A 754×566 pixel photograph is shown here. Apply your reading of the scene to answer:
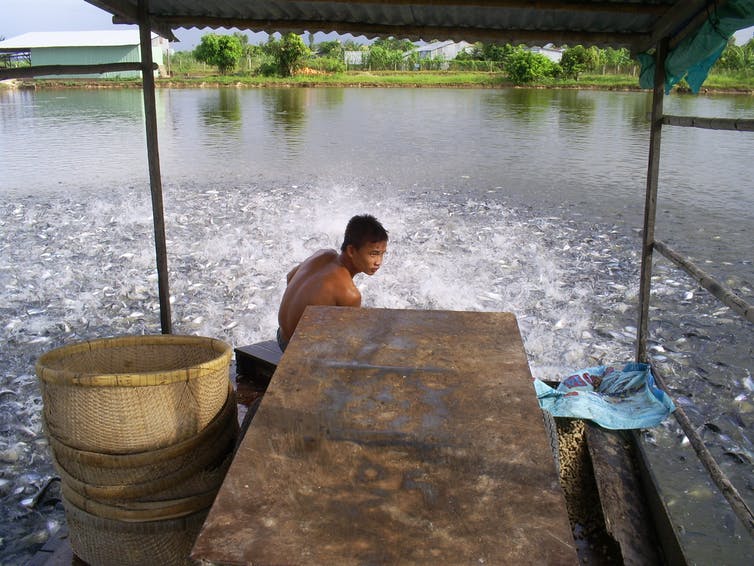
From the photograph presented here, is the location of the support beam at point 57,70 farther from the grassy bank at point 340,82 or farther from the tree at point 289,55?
the tree at point 289,55

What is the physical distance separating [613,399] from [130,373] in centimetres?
277

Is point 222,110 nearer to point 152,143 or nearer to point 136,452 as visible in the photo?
point 152,143

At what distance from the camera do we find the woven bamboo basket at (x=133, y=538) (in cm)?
223

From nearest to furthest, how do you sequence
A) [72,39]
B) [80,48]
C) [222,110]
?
[222,110], [80,48], [72,39]

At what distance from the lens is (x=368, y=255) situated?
3.52m

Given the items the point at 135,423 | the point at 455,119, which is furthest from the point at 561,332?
the point at 455,119

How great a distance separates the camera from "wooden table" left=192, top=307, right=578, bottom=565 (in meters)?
1.45

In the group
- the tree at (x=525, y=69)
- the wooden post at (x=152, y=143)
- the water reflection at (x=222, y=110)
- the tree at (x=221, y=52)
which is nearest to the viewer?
the wooden post at (x=152, y=143)

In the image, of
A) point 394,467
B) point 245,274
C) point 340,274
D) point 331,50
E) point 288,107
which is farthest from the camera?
point 331,50

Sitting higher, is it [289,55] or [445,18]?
[289,55]

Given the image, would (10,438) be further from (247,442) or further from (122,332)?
(247,442)

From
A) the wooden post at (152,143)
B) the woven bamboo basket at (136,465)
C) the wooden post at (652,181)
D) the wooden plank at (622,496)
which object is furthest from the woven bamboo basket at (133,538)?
the wooden post at (652,181)

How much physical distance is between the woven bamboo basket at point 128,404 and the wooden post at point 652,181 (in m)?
2.59

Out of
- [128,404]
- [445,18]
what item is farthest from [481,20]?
[128,404]
